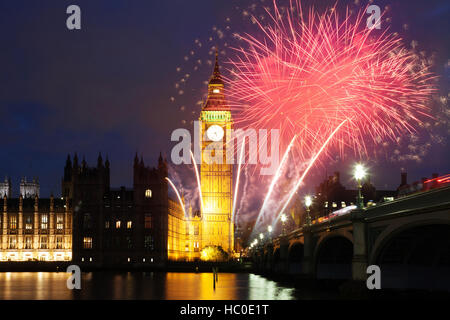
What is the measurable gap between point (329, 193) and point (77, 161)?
68.1m

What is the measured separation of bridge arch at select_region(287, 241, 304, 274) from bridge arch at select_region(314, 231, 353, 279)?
4.37m

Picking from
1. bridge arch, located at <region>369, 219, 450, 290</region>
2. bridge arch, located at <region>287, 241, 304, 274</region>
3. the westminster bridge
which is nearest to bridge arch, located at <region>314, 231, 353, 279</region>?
the westminster bridge

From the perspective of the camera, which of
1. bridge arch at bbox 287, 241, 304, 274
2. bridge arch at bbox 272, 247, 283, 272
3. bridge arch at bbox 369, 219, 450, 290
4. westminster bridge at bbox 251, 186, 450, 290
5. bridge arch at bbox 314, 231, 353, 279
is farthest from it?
bridge arch at bbox 272, 247, 283, 272

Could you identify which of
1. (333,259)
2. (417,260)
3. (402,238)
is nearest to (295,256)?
(333,259)

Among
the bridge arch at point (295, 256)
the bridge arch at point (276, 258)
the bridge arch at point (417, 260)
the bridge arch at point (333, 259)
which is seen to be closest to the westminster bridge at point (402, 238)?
the bridge arch at point (417, 260)

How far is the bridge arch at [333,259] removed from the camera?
67.8 metres

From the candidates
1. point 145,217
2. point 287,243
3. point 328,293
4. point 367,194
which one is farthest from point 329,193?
point 328,293

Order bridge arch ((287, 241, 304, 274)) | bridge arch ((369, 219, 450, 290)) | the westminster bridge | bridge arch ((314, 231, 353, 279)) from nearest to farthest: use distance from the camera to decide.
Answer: the westminster bridge, bridge arch ((369, 219, 450, 290)), bridge arch ((314, 231, 353, 279)), bridge arch ((287, 241, 304, 274))

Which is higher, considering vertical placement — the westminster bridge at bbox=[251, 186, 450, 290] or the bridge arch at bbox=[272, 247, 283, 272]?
the westminster bridge at bbox=[251, 186, 450, 290]

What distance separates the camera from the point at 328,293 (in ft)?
212

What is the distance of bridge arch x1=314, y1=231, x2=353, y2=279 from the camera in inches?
2668

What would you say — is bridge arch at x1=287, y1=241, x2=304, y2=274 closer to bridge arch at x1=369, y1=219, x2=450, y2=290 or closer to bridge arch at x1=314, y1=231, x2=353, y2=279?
bridge arch at x1=314, y1=231, x2=353, y2=279

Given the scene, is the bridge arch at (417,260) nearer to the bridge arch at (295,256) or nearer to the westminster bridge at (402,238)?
the westminster bridge at (402,238)
